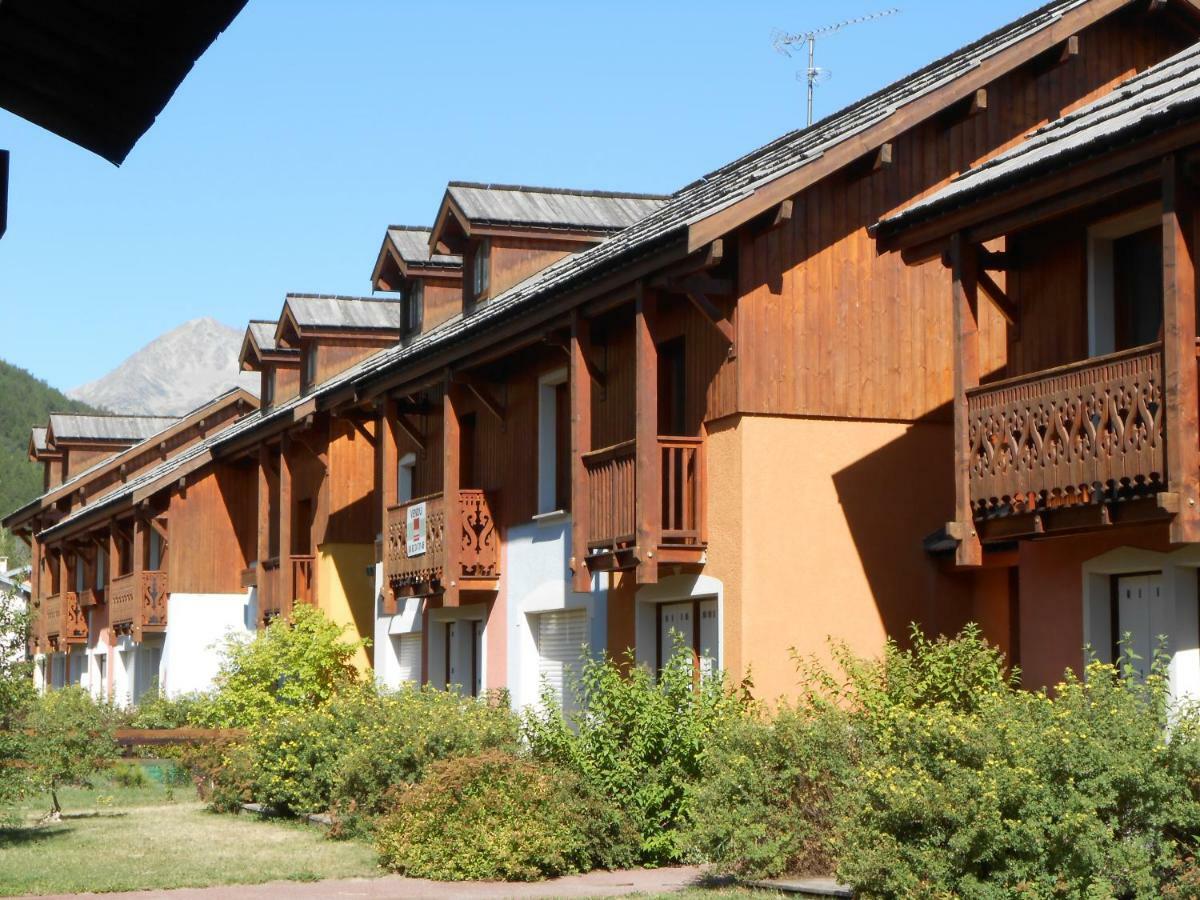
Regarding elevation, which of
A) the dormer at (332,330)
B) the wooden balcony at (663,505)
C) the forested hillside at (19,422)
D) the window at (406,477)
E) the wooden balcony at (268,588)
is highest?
the forested hillside at (19,422)

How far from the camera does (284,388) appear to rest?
39438 millimetres

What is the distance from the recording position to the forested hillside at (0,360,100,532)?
123062 millimetres

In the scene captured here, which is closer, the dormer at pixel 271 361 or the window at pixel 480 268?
the window at pixel 480 268

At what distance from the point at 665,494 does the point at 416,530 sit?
6.94 meters

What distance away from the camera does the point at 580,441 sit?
2011cm

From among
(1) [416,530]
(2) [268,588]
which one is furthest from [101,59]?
(2) [268,588]

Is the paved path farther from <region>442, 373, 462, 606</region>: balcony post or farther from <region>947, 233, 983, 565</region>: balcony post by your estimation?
<region>442, 373, 462, 606</region>: balcony post

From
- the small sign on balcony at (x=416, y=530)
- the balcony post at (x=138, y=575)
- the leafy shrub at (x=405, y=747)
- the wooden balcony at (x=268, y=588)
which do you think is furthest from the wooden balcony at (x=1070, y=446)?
the balcony post at (x=138, y=575)

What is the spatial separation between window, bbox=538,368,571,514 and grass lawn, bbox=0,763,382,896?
17.7ft

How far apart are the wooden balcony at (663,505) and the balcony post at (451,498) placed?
4674 mm

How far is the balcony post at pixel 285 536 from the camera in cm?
3256

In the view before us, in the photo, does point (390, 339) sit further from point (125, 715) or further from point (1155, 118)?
point (1155, 118)

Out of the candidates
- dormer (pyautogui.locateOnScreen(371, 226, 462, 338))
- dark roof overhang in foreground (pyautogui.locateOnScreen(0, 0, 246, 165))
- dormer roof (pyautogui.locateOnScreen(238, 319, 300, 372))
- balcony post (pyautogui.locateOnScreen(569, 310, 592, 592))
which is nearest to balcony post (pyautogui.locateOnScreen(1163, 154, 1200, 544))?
balcony post (pyautogui.locateOnScreen(569, 310, 592, 592))

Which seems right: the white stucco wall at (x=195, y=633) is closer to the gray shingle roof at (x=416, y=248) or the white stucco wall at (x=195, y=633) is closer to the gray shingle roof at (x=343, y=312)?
the gray shingle roof at (x=343, y=312)
